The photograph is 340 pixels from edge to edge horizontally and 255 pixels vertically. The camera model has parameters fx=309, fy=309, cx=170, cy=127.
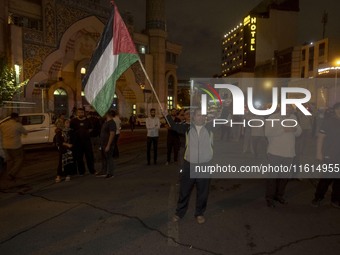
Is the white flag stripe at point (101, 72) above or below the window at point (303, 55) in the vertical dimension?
below

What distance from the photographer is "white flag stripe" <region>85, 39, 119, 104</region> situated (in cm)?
617

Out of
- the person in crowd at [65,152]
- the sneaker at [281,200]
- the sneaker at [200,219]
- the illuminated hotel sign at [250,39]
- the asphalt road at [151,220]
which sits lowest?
the asphalt road at [151,220]

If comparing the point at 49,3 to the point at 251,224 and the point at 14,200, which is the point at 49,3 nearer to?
the point at 14,200

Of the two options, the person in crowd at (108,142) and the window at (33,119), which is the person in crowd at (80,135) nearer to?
the person in crowd at (108,142)

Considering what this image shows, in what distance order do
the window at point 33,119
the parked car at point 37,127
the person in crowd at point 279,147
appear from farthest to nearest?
the window at point 33,119, the parked car at point 37,127, the person in crowd at point 279,147

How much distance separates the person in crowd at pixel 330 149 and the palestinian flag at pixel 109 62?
383cm

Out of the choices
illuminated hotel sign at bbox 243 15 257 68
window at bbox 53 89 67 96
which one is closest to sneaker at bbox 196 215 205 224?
window at bbox 53 89 67 96

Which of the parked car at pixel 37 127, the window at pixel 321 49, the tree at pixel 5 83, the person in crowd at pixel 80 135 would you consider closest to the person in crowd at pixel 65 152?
the person in crowd at pixel 80 135

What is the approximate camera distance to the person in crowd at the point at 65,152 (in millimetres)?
7785

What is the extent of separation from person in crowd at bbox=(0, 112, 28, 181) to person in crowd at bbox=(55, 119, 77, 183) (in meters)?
1.01

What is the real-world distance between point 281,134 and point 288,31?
262ft

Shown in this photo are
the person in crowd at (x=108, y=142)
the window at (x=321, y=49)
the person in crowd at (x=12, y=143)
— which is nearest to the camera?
the person in crowd at (x=12, y=143)

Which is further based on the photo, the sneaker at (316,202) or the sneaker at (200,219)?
the sneaker at (316,202)

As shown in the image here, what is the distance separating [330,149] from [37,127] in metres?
12.3
